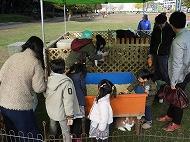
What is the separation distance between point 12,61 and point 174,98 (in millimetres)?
2453

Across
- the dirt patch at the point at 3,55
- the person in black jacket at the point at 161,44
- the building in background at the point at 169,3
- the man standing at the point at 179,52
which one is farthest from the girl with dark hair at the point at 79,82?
the building in background at the point at 169,3

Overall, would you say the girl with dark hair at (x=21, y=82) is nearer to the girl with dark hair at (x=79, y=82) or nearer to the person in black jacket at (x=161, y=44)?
the girl with dark hair at (x=79, y=82)

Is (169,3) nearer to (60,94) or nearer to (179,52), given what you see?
(179,52)

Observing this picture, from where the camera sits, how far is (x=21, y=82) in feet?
8.66

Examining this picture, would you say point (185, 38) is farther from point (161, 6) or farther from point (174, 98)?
point (161, 6)

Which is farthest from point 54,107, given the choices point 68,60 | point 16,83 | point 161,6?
point 161,6

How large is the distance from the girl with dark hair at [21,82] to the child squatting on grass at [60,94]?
0.14 metres

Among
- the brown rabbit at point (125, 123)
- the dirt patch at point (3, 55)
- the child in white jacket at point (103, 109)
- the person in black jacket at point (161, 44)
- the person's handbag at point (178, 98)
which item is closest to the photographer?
the child in white jacket at point (103, 109)

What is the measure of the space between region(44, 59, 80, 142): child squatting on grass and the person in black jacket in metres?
2.50

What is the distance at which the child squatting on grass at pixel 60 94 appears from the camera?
2740 millimetres

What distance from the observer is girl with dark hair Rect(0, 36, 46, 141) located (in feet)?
8.57

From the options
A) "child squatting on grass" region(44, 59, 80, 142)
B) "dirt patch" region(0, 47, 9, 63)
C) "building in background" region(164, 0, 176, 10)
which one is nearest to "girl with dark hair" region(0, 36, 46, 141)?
"child squatting on grass" region(44, 59, 80, 142)

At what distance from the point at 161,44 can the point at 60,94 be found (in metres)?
2.84

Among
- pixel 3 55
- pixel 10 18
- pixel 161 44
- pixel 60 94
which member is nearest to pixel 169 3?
pixel 10 18
